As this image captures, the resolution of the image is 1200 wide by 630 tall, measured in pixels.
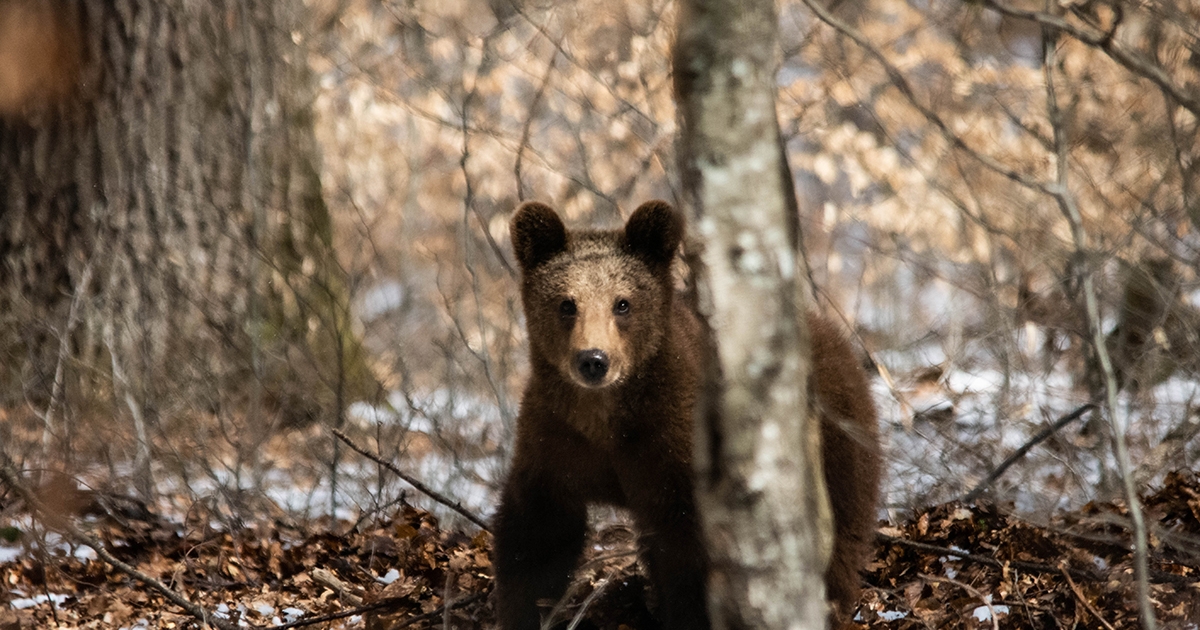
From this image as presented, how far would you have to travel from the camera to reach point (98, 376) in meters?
7.57

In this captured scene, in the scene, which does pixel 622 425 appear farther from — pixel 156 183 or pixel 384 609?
pixel 156 183

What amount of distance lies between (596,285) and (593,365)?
19.5 inches

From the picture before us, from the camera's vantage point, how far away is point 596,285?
4.61 meters

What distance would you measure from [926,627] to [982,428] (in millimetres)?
2172

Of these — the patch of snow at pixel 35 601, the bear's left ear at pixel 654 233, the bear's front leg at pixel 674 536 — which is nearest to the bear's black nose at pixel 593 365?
the bear's front leg at pixel 674 536

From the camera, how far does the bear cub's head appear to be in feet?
14.6

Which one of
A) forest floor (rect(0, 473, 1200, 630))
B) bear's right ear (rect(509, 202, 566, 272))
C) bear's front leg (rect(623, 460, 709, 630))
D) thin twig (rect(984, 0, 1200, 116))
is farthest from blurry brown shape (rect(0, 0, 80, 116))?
thin twig (rect(984, 0, 1200, 116))

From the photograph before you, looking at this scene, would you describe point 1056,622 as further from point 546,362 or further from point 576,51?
point 576,51

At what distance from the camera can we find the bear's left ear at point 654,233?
4.65 metres

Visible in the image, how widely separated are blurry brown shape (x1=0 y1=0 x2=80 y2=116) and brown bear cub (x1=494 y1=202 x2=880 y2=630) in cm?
561

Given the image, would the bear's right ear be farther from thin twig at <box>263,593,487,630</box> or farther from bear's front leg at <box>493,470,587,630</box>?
thin twig at <box>263,593,487,630</box>

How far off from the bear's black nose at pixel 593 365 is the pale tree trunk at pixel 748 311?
1095mm

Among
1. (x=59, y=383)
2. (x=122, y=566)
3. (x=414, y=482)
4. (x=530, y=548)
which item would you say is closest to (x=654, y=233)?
(x=530, y=548)

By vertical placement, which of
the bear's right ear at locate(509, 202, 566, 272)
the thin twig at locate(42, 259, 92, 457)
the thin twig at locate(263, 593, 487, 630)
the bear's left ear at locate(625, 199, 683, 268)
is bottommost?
the thin twig at locate(263, 593, 487, 630)
